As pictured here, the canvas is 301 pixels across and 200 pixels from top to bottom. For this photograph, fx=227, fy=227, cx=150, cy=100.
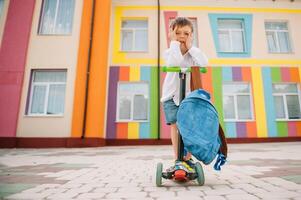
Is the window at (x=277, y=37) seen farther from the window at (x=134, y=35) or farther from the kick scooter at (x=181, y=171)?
the kick scooter at (x=181, y=171)

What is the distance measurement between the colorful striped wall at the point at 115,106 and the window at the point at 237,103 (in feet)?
10.8

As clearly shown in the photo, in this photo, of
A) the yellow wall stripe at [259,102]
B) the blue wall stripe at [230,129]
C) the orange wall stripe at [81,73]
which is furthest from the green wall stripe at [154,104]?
the yellow wall stripe at [259,102]

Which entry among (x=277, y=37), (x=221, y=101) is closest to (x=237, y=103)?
(x=221, y=101)

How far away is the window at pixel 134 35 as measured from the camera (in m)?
11.3

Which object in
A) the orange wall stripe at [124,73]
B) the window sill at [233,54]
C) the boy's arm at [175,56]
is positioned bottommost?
the boy's arm at [175,56]

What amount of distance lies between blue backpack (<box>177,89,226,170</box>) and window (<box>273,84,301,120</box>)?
33.2 feet

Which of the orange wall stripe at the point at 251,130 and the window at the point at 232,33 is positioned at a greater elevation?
the window at the point at 232,33

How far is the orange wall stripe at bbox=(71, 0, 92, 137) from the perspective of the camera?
8.69 metres

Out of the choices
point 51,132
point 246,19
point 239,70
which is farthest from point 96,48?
point 246,19

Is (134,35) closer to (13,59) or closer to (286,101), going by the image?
(13,59)

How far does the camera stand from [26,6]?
979 cm

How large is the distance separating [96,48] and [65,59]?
1.32m

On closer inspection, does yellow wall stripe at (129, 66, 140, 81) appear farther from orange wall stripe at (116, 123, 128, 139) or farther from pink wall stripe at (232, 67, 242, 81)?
pink wall stripe at (232, 67, 242, 81)

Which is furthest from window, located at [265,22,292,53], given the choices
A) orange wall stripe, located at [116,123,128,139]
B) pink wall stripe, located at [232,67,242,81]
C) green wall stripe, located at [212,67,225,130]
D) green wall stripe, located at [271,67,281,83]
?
orange wall stripe, located at [116,123,128,139]
